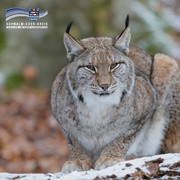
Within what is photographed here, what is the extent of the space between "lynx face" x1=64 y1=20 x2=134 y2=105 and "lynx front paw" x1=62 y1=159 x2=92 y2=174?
0.85 m

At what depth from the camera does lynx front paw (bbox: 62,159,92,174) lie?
5.55 m

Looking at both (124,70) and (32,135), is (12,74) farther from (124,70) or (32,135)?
(124,70)

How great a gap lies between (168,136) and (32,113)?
23.2 feet

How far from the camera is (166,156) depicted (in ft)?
15.1

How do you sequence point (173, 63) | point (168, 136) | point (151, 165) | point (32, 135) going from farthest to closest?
point (32, 135), point (173, 63), point (168, 136), point (151, 165)

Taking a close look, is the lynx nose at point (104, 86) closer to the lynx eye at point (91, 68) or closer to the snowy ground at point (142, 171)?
the lynx eye at point (91, 68)

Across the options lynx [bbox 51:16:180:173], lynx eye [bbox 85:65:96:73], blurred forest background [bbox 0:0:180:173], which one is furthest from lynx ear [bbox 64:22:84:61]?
blurred forest background [bbox 0:0:180:173]

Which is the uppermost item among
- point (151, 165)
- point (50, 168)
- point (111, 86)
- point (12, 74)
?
point (12, 74)

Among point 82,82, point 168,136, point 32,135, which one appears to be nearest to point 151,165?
point 82,82

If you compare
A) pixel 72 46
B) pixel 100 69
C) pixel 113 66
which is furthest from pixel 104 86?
pixel 72 46

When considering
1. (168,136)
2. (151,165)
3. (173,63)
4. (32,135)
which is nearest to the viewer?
(151,165)

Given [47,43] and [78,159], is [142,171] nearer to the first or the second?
[78,159]

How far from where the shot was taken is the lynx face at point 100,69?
17.3 ft

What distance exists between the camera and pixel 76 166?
5.58m
